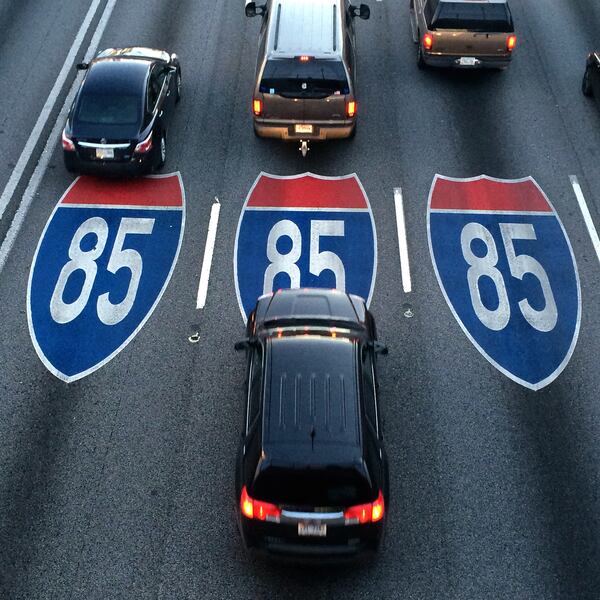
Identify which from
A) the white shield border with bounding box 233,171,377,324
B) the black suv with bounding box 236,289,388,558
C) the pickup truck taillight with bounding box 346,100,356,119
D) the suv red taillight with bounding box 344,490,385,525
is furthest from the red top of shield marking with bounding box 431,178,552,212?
the suv red taillight with bounding box 344,490,385,525

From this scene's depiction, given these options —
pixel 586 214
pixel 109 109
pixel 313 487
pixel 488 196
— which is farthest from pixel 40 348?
pixel 586 214

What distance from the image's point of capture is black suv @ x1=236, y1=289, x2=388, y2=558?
8992 mm

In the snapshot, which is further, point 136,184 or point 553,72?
point 553,72

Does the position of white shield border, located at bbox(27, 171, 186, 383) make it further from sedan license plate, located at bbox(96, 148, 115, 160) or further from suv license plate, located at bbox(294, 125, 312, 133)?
suv license plate, located at bbox(294, 125, 312, 133)

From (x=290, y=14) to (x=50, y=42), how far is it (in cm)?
739

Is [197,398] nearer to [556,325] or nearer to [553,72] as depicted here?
[556,325]

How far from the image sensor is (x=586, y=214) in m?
→ 15.5

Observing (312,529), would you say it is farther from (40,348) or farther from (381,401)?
(40,348)

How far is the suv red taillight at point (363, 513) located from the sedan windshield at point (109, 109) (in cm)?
977

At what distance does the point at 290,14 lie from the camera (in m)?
16.8

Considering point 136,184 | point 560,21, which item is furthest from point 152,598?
point 560,21

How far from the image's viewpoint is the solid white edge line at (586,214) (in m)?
14.9

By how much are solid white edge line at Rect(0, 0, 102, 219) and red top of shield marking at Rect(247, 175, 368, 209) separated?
4.92 metres

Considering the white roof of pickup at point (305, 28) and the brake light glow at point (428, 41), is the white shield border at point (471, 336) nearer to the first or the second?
the white roof of pickup at point (305, 28)
